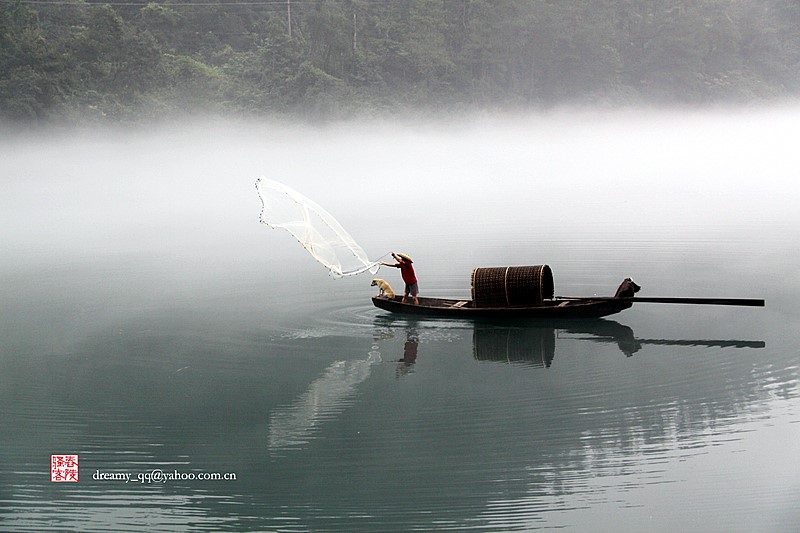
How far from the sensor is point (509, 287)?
15.5 metres

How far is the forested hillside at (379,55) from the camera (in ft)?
184

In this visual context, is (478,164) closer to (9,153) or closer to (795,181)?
(795,181)

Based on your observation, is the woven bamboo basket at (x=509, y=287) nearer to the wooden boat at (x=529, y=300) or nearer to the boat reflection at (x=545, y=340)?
A: the wooden boat at (x=529, y=300)

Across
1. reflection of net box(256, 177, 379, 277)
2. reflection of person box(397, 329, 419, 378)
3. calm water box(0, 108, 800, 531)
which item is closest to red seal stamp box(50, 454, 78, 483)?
calm water box(0, 108, 800, 531)

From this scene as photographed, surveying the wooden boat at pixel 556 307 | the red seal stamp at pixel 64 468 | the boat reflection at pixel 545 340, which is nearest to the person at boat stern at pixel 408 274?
the wooden boat at pixel 556 307

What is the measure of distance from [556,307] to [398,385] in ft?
11.8

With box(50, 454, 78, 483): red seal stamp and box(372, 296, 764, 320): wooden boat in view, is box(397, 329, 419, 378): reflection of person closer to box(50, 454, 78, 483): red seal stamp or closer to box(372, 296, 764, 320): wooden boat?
box(372, 296, 764, 320): wooden boat

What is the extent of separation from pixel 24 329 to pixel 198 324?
2682 mm

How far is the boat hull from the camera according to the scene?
15.3 m

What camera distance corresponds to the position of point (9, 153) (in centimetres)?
5094

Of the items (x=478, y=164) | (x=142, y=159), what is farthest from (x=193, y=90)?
(x=478, y=164)

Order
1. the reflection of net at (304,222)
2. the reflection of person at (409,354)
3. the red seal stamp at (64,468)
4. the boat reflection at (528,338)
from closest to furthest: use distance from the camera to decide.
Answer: the red seal stamp at (64,468) < the reflection of person at (409,354) < the boat reflection at (528,338) < the reflection of net at (304,222)

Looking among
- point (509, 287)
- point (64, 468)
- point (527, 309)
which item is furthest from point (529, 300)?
point (64, 468)

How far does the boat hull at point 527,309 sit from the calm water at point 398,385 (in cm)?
20
